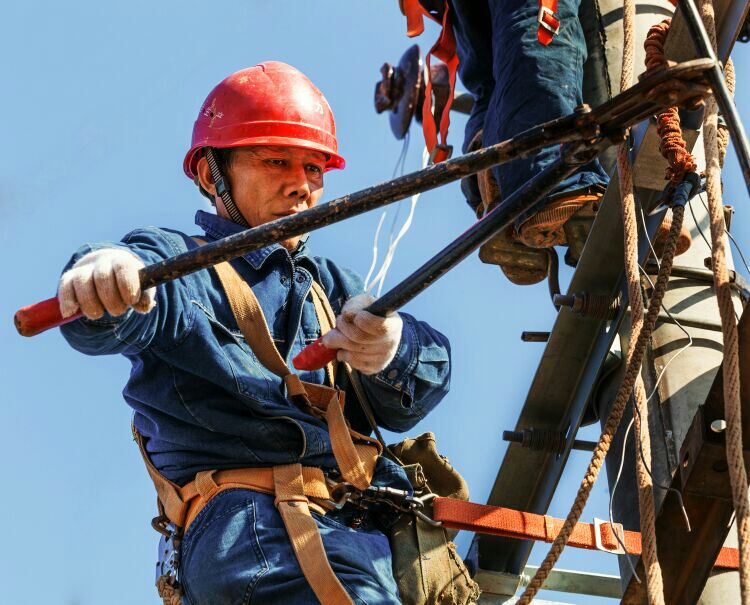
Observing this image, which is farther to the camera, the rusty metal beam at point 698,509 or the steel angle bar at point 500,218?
the rusty metal beam at point 698,509

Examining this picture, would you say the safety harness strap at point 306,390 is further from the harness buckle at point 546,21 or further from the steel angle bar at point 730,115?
the harness buckle at point 546,21

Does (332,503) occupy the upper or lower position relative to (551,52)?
lower

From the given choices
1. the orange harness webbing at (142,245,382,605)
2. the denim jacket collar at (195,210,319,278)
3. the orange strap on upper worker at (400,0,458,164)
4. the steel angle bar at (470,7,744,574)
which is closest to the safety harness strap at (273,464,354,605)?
the orange harness webbing at (142,245,382,605)

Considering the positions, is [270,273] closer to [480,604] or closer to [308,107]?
[308,107]

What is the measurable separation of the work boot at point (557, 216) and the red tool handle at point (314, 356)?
1.48 m

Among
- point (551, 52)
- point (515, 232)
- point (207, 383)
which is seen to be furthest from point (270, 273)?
point (551, 52)

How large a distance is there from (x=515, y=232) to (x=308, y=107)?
102 centimetres

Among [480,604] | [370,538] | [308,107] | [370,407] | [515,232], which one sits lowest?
[480,604]

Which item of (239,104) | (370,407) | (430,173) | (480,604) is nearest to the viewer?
(430,173)

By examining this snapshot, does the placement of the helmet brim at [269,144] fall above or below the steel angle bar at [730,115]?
above

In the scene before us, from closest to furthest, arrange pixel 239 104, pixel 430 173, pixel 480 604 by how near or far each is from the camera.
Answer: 1. pixel 430 173
2. pixel 239 104
3. pixel 480 604

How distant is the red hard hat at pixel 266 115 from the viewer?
191 inches

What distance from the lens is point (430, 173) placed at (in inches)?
129

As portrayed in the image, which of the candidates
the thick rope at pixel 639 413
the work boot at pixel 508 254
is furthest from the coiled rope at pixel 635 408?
the work boot at pixel 508 254
